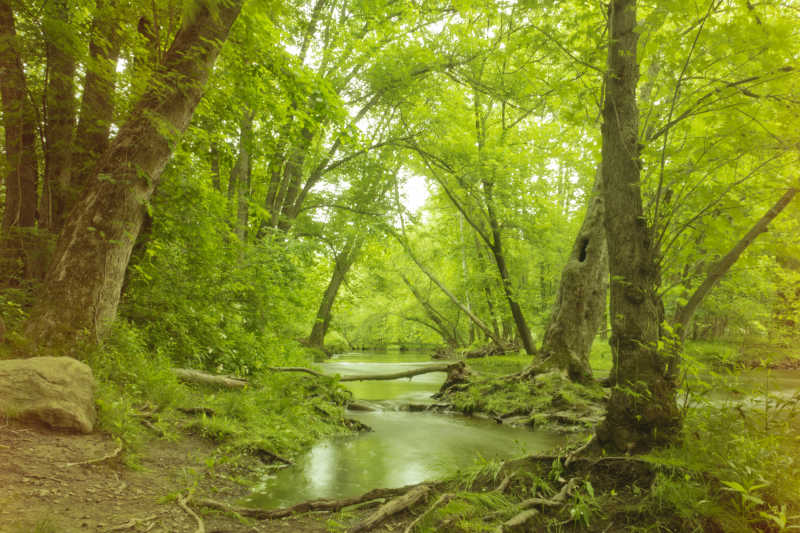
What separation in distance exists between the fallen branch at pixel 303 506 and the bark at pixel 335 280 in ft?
42.8

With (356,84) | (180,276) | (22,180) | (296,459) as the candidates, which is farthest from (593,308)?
(22,180)

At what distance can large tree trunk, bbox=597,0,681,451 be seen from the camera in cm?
362

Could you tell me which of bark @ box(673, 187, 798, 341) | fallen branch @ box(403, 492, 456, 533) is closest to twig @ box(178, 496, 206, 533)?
fallen branch @ box(403, 492, 456, 533)

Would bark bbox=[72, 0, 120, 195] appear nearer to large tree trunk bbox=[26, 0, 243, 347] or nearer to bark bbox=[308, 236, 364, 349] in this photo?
large tree trunk bbox=[26, 0, 243, 347]

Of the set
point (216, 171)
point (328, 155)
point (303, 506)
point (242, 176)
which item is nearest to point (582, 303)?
point (303, 506)

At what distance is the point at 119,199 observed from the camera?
15.8ft

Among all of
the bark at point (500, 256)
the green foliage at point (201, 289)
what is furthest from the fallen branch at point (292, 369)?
the bark at point (500, 256)

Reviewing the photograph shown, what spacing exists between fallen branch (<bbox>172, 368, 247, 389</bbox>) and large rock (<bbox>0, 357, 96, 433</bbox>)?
234cm

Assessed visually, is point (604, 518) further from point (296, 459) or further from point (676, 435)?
point (296, 459)

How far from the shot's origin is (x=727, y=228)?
408 centimetres

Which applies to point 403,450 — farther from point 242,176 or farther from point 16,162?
point 242,176

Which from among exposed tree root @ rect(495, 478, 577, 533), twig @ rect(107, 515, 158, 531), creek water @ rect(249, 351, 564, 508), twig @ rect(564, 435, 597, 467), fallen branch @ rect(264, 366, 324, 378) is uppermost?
fallen branch @ rect(264, 366, 324, 378)

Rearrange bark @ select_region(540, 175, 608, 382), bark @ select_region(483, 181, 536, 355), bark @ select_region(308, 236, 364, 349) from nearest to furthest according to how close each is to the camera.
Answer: bark @ select_region(540, 175, 608, 382) → bark @ select_region(483, 181, 536, 355) → bark @ select_region(308, 236, 364, 349)

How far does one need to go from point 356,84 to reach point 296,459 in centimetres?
1118
